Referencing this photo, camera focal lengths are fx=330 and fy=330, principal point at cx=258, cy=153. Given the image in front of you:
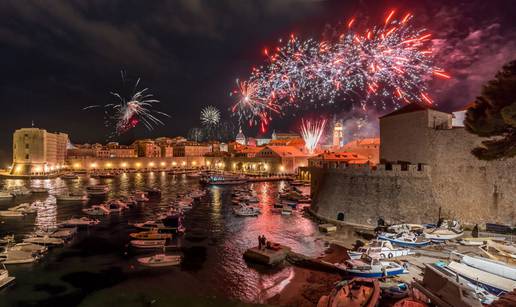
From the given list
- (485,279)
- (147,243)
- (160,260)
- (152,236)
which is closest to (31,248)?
(147,243)

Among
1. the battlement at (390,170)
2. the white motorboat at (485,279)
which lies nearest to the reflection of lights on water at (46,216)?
the battlement at (390,170)

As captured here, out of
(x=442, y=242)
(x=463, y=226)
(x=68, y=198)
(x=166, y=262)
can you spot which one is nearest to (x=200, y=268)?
(x=166, y=262)

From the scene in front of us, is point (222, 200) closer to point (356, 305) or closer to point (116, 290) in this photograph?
point (116, 290)

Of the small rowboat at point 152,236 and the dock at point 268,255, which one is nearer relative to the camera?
the dock at point 268,255

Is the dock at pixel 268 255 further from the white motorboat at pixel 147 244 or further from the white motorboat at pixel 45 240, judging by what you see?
the white motorboat at pixel 45 240

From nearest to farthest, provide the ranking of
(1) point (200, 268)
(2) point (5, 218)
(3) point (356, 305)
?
(3) point (356, 305)
(1) point (200, 268)
(2) point (5, 218)

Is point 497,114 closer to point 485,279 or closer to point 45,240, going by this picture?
point 485,279

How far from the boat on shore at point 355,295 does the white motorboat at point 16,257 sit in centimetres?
1854

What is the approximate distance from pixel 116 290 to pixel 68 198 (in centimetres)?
3668

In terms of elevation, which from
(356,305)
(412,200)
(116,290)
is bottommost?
(116,290)

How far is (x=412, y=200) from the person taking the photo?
2473 cm

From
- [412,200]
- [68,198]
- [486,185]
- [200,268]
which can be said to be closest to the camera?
[200,268]

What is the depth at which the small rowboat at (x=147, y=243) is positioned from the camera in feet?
79.0

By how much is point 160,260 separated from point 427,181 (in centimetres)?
1979
